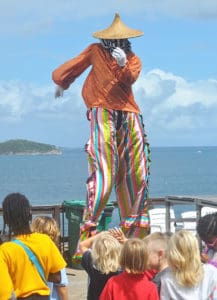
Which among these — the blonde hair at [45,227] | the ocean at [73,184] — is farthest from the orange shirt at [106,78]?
the ocean at [73,184]

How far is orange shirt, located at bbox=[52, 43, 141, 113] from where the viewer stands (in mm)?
7207

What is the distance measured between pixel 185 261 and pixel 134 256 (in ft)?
0.92

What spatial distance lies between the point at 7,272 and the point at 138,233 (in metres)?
2.49

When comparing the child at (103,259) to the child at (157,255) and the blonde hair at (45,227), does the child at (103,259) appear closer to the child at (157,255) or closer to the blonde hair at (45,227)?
the child at (157,255)

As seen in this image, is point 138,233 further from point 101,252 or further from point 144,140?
point 101,252

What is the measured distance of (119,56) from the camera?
7031 mm

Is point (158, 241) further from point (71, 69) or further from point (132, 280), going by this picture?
point (71, 69)

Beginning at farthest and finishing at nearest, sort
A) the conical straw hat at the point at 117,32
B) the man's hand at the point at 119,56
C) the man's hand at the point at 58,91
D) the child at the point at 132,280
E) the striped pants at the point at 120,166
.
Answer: the man's hand at the point at 58,91, the conical straw hat at the point at 117,32, the striped pants at the point at 120,166, the man's hand at the point at 119,56, the child at the point at 132,280

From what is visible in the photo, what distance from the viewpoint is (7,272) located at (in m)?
4.96

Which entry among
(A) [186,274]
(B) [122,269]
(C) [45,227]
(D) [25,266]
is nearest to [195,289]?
(A) [186,274]

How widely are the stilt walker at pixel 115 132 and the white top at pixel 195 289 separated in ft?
6.91

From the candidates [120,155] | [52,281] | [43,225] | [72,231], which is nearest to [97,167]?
[120,155]

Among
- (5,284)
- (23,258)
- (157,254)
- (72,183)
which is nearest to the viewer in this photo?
(5,284)

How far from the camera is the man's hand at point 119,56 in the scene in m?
7.03
